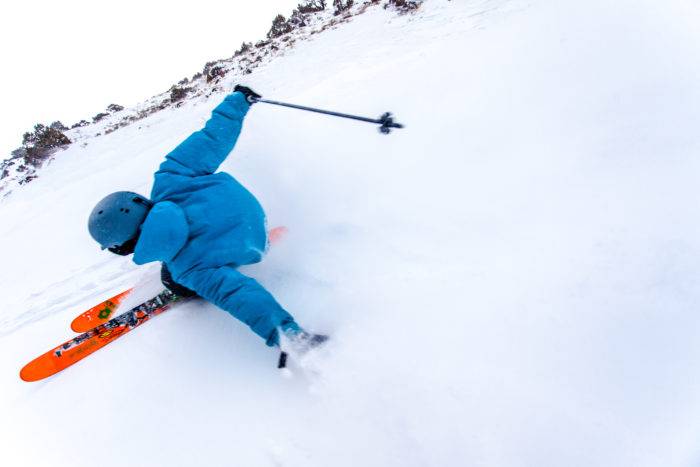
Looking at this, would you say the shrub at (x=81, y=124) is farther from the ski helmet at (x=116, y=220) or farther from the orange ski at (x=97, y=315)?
the ski helmet at (x=116, y=220)

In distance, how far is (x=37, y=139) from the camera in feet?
31.7

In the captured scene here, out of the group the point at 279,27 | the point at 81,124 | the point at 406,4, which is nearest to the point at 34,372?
the point at 406,4

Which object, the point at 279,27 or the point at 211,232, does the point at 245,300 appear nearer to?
the point at 211,232

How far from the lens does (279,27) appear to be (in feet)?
34.7

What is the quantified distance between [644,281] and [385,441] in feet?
4.35

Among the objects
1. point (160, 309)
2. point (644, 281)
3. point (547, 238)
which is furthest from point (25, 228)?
point (644, 281)

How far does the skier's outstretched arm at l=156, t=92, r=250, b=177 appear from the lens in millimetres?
2625

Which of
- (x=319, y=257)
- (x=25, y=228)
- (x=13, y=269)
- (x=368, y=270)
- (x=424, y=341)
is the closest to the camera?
(x=424, y=341)

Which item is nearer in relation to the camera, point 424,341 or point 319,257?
point 424,341

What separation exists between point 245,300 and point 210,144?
50.3 inches

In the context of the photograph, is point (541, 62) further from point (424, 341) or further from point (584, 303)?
point (424, 341)

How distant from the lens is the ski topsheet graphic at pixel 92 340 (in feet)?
9.46

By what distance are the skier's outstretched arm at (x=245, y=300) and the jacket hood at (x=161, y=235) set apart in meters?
0.20

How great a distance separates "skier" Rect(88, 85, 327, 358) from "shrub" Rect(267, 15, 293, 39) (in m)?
8.54
